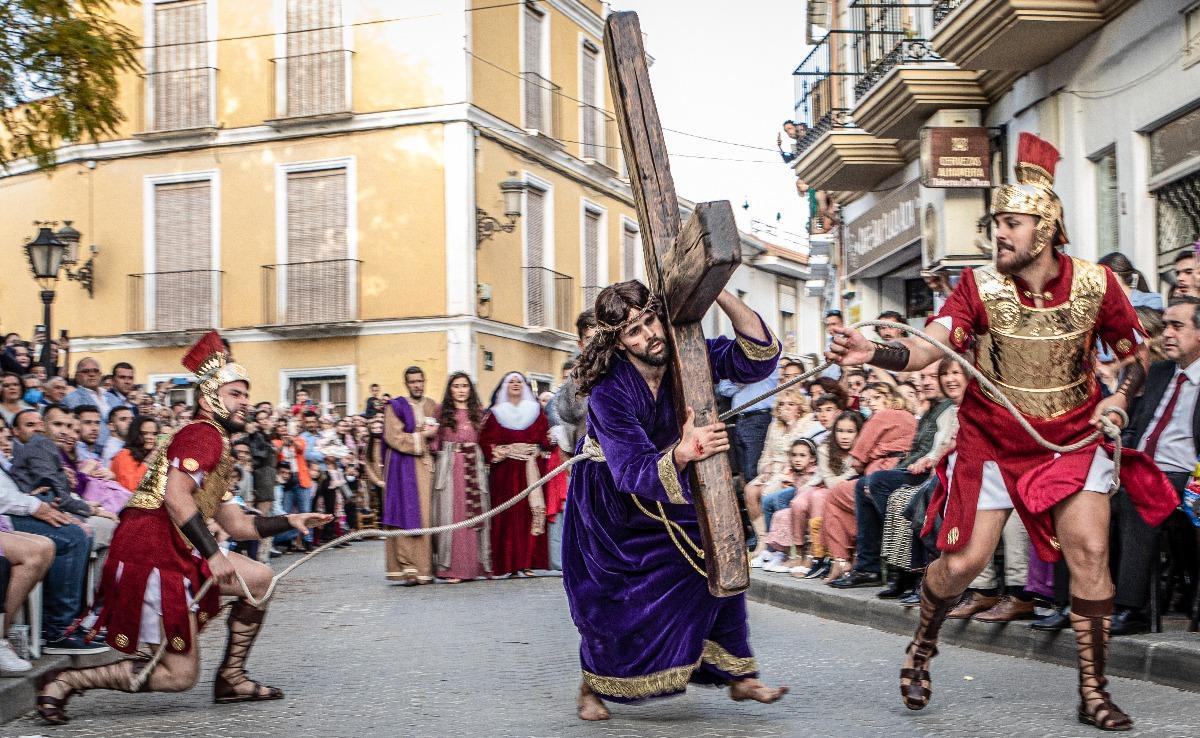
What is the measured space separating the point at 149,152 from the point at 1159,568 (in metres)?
25.6

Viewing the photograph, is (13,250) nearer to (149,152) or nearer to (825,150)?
(149,152)

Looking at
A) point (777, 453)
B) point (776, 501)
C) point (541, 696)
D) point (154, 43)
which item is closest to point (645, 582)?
point (541, 696)

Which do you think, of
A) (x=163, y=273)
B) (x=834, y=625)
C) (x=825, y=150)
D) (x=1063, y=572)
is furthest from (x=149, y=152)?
(x=1063, y=572)

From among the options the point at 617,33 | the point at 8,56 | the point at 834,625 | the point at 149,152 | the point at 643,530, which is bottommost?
the point at 834,625

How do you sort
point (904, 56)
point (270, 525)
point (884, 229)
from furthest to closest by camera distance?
point (884, 229)
point (904, 56)
point (270, 525)

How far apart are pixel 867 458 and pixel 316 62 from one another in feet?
64.9

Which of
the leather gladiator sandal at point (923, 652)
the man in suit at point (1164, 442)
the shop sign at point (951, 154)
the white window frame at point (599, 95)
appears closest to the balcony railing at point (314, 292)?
the white window frame at point (599, 95)

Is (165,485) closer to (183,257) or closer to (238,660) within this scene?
(238,660)

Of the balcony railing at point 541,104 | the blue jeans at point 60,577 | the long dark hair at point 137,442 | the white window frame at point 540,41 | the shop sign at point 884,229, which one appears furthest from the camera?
the balcony railing at point 541,104

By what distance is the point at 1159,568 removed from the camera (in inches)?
294

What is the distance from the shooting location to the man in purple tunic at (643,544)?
5.96m

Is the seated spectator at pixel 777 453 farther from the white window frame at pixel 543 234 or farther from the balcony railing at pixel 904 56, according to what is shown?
the white window frame at pixel 543 234

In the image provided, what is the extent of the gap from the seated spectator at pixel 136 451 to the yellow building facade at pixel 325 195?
15089 millimetres

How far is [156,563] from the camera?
22.0 ft
